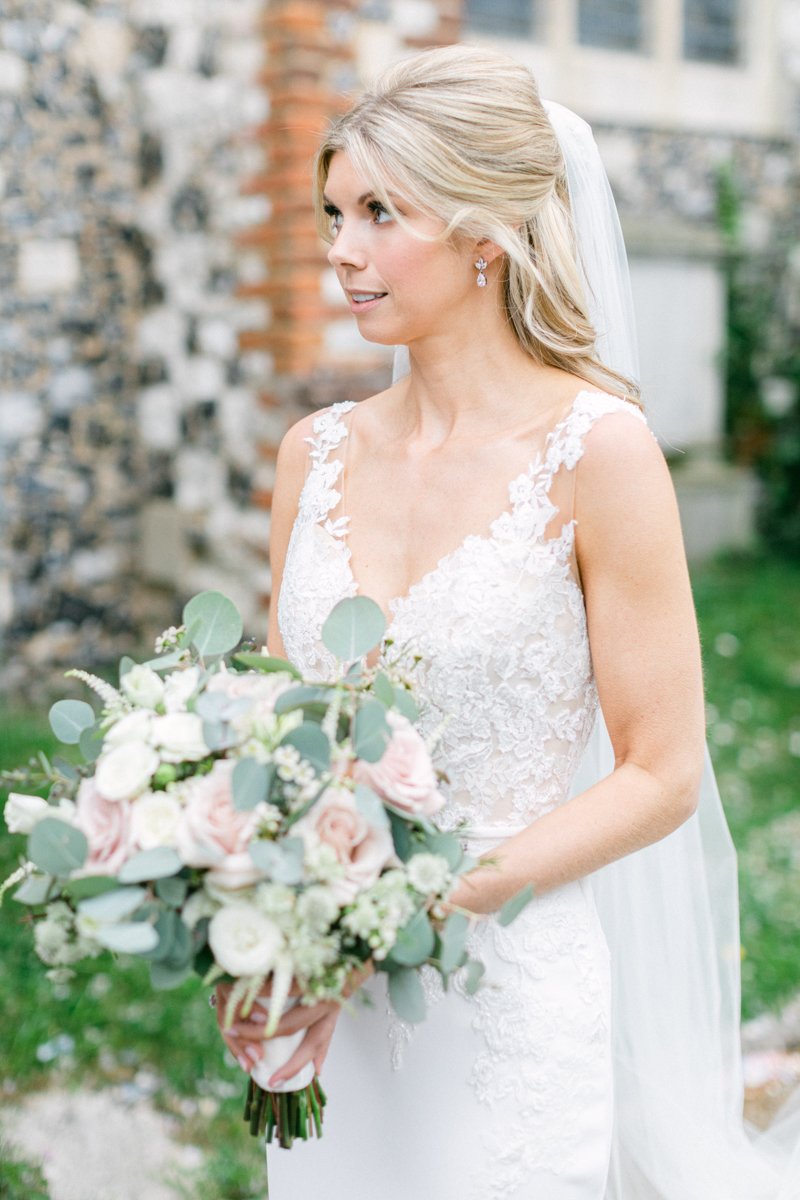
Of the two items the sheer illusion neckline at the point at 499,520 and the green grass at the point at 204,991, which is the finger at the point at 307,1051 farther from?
the sheer illusion neckline at the point at 499,520

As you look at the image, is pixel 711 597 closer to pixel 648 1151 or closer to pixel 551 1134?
pixel 648 1151

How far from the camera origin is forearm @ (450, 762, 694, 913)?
80.7 inches

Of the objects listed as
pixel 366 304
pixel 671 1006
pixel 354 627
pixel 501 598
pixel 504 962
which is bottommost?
pixel 671 1006

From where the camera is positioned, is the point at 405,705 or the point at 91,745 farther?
the point at 91,745

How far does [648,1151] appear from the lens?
2680 mm

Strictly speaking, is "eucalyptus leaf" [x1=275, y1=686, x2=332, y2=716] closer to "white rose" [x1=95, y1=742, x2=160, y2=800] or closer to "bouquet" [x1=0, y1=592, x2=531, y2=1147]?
"bouquet" [x1=0, y1=592, x2=531, y2=1147]

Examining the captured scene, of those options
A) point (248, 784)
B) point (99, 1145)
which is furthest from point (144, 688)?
point (99, 1145)

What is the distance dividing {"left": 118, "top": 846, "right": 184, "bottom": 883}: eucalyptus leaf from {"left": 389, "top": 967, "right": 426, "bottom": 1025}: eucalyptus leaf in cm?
33

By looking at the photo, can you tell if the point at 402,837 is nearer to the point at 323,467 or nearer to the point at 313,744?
the point at 313,744

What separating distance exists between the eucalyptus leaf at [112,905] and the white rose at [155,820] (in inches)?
2.3

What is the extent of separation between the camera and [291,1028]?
1801mm

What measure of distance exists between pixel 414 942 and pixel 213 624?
57 cm

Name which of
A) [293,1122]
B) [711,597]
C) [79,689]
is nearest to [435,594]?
[293,1122]

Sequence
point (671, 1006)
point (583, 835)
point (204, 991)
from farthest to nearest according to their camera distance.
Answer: point (204, 991), point (671, 1006), point (583, 835)
